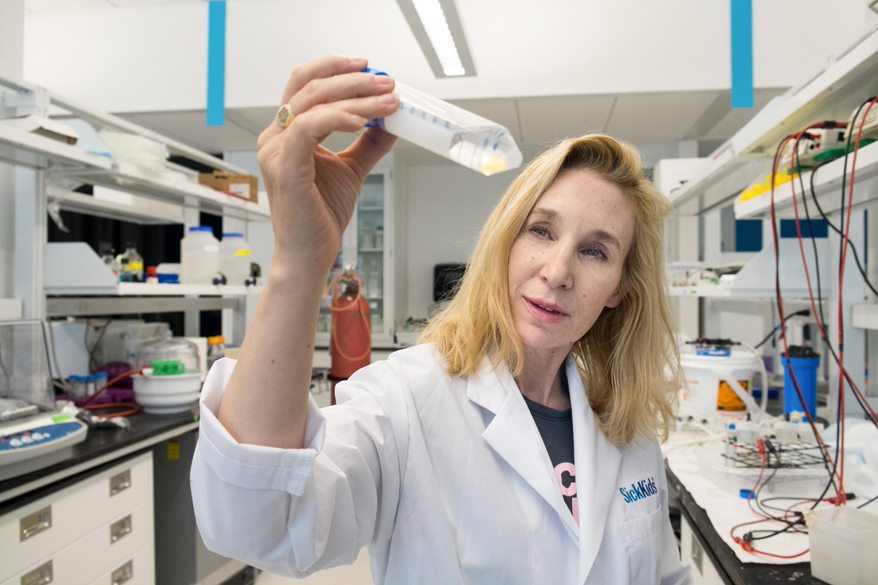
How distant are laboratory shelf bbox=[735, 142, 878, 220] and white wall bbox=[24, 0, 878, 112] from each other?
189 cm

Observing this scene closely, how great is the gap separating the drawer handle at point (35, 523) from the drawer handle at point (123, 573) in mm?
401

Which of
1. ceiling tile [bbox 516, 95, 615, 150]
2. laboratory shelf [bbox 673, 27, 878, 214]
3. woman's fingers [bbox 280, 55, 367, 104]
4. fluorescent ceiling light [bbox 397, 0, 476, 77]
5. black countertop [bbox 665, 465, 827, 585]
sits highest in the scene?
ceiling tile [bbox 516, 95, 615, 150]

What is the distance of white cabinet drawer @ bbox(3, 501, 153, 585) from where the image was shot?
162 cm

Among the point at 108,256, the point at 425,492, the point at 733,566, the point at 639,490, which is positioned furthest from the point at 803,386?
the point at 108,256

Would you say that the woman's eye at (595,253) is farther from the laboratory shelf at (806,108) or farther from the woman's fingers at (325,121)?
the laboratory shelf at (806,108)

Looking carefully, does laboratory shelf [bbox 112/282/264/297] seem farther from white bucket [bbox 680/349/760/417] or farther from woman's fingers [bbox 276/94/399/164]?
white bucket [bbox 680/349/760/417]

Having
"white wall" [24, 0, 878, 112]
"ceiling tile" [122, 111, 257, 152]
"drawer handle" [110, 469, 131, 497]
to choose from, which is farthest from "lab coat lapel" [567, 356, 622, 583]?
"ceiling tile" [122, 111, 257, 152]

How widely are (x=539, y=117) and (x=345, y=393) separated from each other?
12.4ft

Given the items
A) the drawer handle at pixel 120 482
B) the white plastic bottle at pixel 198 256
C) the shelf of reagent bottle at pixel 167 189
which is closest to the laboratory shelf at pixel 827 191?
the shelf of reagent bottle at pixel 167 189

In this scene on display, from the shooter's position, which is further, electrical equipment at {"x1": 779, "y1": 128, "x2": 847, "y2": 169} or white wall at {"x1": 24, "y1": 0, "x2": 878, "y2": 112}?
white wall at {"x1": 24, "y1": 0, "x2": 878, "y2": 112}

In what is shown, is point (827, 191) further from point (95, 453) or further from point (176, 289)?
point (176, 289)

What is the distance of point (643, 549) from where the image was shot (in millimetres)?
1054

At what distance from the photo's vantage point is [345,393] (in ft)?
3.01

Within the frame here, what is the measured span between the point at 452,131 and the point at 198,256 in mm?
2708
